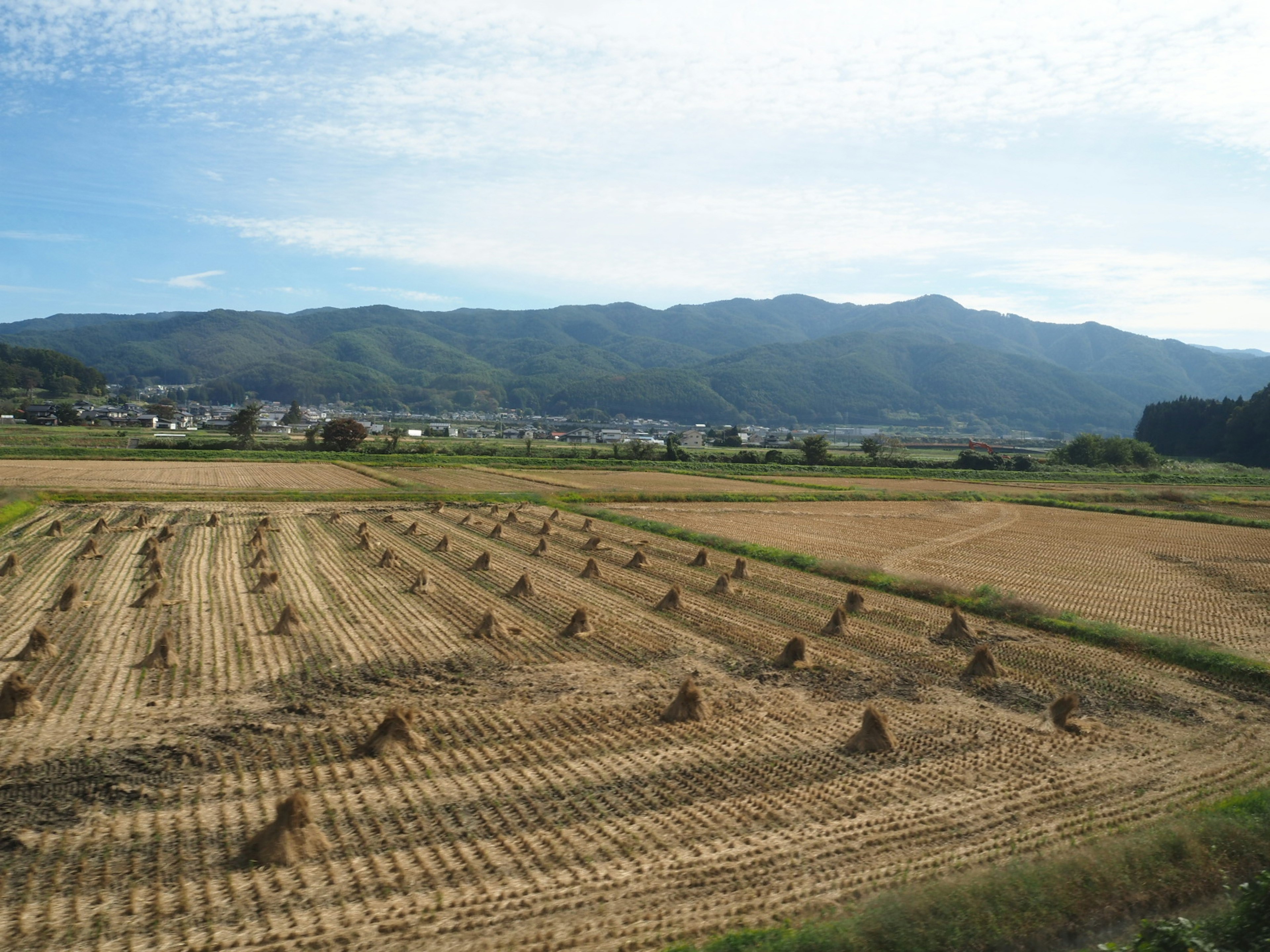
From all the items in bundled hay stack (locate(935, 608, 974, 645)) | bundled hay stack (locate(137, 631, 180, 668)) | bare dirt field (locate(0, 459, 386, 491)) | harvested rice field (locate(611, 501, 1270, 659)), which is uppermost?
bare dirt field (locate(0, 459, 386, 491))

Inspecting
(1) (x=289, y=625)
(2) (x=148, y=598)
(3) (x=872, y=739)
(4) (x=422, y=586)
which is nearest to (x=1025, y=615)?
(3) (x=872, y=739)

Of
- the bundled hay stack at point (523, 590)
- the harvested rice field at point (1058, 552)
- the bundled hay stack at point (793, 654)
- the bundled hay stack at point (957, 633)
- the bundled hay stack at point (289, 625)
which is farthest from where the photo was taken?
the harvested rice field at point (1058, 552)

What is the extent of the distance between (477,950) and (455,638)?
34.3 ft

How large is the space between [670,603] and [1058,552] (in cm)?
1929

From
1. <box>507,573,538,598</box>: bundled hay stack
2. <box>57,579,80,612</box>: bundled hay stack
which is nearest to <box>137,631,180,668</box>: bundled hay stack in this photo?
A: <box>57,579,80,612</box>: bundled hay stack

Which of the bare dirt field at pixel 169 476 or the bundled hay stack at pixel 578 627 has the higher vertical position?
the bare dirt field at pixel 169 476

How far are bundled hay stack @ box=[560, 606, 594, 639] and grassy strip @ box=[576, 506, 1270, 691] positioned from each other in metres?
9.59

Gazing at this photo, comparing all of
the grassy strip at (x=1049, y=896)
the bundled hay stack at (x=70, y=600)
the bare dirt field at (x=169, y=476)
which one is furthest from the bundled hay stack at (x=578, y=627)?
the bare dirt field at (x=169, y=476)

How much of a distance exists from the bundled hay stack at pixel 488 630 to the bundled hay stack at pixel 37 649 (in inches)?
293

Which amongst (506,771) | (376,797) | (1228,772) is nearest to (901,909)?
(506,771)

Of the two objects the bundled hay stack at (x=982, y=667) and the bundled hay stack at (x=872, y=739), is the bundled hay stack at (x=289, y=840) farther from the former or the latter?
the bundled hay stack at (x=982, y=667)

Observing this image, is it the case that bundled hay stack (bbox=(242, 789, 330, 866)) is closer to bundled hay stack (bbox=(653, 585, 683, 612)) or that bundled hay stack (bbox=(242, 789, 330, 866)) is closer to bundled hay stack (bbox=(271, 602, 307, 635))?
bundled hay stack (bbox=(271, 602, 307, 635))

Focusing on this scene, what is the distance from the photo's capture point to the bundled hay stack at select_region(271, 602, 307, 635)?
17016mm

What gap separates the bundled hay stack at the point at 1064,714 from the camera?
42.3ft
